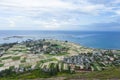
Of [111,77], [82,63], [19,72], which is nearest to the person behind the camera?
[111,77]

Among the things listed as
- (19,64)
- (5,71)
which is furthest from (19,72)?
(19,64)

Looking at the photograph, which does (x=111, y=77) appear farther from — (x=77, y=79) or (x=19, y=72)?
(x=19, y=72)

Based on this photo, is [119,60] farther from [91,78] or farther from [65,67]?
[91,78]

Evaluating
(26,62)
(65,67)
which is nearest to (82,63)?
(65,67)

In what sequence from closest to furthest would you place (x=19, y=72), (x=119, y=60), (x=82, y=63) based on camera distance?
1. (x=19, y=72)
2. (x=82, y=63)
3. (x=119, y=60)

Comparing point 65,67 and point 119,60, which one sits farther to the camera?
point 119,60

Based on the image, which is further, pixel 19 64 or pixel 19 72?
pixel 19 64

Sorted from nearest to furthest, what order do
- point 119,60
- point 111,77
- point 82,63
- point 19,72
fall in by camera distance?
point 111,77 < point 19,72 < point 82,63 < point 119,60

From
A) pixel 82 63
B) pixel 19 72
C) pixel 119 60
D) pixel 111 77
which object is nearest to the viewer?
pixel 111 77
